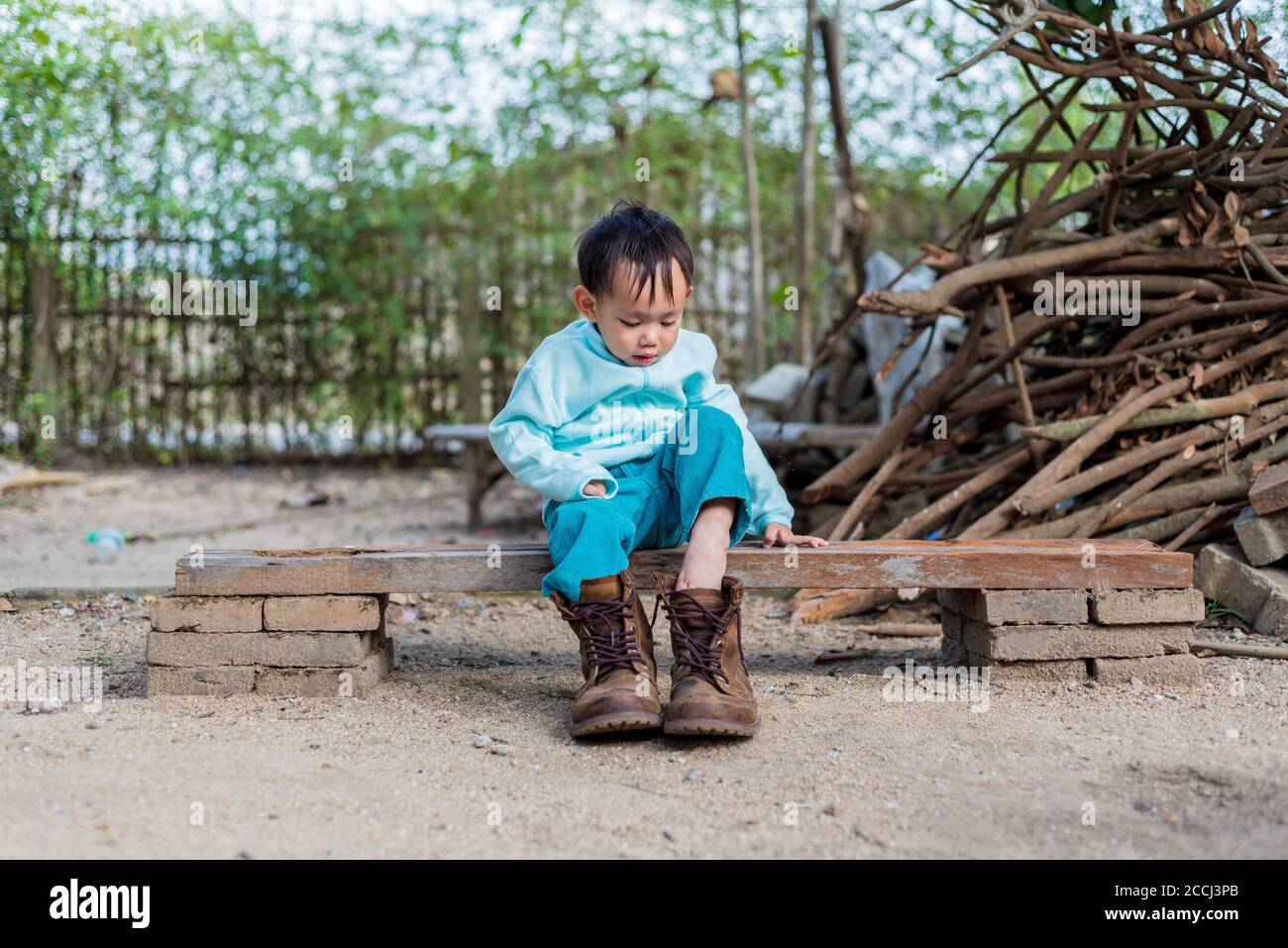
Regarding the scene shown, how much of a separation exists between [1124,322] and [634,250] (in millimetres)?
2158

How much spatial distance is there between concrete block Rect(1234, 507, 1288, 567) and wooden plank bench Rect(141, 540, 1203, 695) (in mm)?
619

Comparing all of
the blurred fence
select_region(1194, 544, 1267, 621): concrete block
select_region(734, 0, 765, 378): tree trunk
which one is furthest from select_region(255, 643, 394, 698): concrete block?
the blurred fence

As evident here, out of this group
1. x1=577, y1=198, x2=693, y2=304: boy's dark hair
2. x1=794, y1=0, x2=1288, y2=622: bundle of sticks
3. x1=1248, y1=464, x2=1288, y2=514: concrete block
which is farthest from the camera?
x1=794, y1=0, x2=1288, y2=622: bundle of sticks

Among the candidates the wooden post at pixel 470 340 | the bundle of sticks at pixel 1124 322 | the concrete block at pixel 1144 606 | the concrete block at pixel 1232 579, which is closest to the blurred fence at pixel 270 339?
the wooden post at pixel 470 340

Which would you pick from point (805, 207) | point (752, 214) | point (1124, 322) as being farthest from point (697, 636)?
point (752, 214)

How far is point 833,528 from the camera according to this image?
4.30 meters

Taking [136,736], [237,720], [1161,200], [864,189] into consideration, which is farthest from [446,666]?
[864,189]

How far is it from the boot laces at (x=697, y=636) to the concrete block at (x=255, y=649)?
85 cm

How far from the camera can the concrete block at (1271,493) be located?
3.45 m

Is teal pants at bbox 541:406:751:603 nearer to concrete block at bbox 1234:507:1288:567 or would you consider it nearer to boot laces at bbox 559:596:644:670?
boot laces at bbox 559:596:644:670

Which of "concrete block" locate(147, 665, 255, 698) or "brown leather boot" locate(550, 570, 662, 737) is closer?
"brown leather boot" locate(550, 570, 662, 737)

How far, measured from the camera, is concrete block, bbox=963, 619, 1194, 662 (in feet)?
10.1

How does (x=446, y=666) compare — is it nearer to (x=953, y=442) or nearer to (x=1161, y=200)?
(x=953, y=442)
